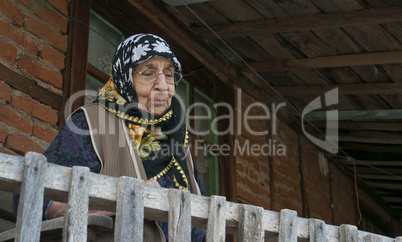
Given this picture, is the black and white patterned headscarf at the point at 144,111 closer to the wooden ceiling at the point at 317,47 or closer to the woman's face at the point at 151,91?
the woman's face at the point at 151,91

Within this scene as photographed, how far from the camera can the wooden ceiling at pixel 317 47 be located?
4.38 m

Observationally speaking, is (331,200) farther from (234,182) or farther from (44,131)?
(44,131)

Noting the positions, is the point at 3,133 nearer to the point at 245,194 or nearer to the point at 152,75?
the point at 152,75

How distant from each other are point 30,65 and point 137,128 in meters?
1.11

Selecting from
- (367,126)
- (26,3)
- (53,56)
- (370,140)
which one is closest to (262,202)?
(367,126)

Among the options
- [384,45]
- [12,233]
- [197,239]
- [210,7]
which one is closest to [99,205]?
[12,233]

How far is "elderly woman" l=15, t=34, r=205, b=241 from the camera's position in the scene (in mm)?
2385

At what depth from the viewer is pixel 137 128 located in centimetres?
258

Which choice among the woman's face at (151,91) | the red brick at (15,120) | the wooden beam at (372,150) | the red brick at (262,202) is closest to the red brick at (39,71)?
the red brick at (15,120)

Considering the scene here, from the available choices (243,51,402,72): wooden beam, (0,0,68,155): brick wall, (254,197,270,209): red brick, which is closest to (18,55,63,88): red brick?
(0,0,68,155): brick wall

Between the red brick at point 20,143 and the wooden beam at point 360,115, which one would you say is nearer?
the red brick at point 20,143

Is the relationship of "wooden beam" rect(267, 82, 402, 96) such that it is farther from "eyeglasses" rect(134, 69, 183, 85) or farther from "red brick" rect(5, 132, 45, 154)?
"eyeglasses" rect(134, 69, 183, 85)

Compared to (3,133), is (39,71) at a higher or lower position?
higher

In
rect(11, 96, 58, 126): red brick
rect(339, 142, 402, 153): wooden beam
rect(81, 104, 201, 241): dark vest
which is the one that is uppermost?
rect(339, 142, 402, 153): wooden beam
